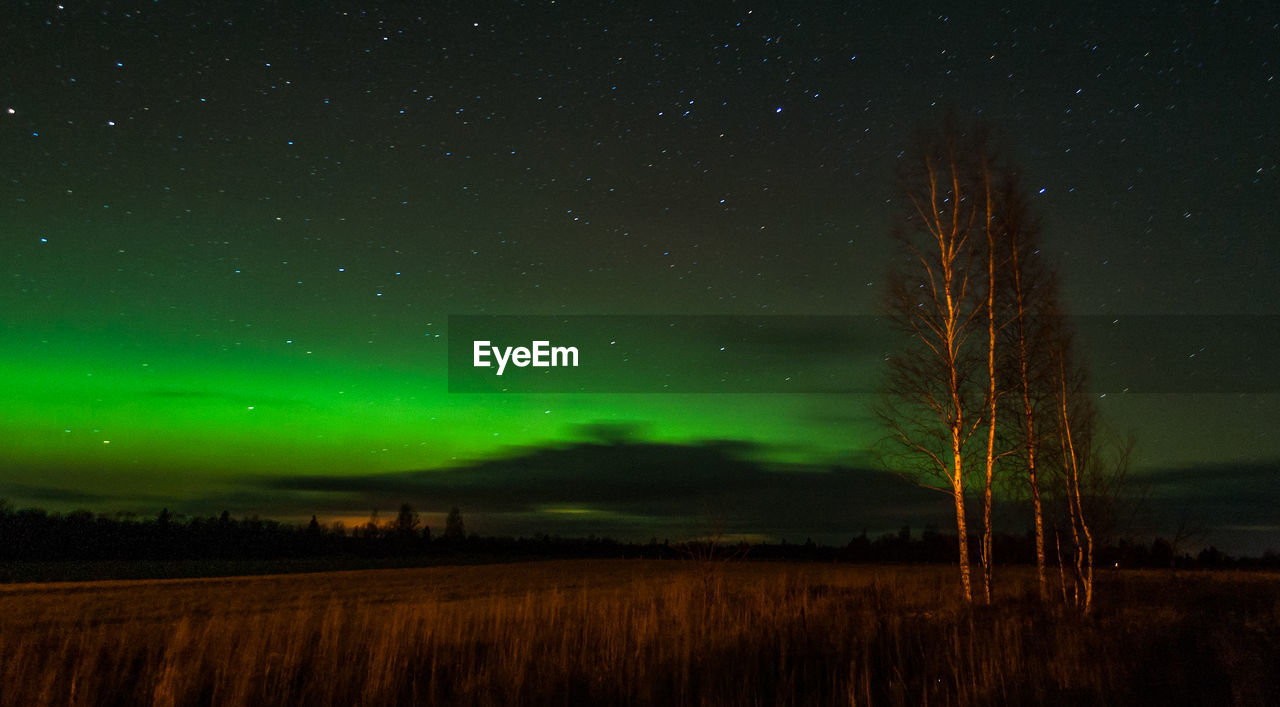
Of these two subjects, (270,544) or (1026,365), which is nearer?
(1026,365)

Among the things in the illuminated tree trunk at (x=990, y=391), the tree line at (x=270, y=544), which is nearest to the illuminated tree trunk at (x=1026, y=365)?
the illuminated tree trunk at (x=990, y=391)

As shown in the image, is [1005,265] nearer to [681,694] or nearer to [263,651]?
[681,694]

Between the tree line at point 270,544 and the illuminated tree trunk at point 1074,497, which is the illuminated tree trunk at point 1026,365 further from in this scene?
the tree line at point 270,544

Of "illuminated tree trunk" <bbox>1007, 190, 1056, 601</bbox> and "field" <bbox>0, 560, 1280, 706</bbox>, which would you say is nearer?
"field" <bbox>0, 560, 1280, 706</bbox>

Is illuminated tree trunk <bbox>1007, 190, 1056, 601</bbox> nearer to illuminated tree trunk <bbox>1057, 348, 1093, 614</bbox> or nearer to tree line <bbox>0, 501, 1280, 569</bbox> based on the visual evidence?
illuminated tree trunk <bbox>1057, 348, 1093, 614</bbox>

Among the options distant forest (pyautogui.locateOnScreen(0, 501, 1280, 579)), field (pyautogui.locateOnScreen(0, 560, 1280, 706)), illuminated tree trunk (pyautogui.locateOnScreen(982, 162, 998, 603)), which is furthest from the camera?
distant forest (pyautogui.locateOnScreen(0, 501, 1280, 579))

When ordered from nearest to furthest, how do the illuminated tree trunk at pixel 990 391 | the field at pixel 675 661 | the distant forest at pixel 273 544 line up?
the field at pixel 675 661 → the illuminated tree trunk at pixel 990 391 → the distant forest at pixel 273 544

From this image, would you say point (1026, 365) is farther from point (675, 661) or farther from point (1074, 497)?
point (675, 661)

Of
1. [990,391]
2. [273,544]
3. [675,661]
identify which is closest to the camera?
[675,661]

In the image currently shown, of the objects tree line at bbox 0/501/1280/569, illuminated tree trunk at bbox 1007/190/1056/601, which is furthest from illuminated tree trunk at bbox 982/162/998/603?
tree line at bbox 0/501/1280/569

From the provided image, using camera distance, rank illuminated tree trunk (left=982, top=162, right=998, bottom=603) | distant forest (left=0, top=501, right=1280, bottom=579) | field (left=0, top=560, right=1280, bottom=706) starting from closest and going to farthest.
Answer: field (left=0, top=560, right=1280, bottom=706) < illuminated tree trunk (left=982, top=162, right=998, bottom=603) < distant forest (left=0, top=501, right=1280, bottom=579)

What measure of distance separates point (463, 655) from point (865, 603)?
39.9 ft

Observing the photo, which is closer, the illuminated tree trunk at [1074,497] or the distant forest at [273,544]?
the illuminated tree trunk at [1074,497]

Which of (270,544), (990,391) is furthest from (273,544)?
(990,391)
